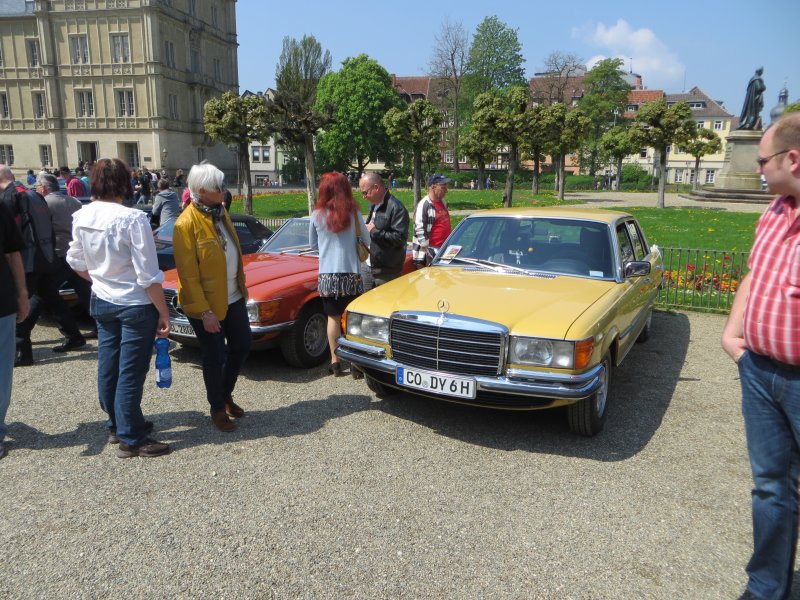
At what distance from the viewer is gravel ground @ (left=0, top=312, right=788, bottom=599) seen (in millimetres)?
3051

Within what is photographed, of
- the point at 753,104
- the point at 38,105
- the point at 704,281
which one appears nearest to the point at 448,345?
the point at 704,281

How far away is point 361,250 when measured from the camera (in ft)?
19.7

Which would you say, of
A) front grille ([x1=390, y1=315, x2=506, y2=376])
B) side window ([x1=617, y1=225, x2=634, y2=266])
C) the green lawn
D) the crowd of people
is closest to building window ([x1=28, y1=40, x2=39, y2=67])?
the green lawn

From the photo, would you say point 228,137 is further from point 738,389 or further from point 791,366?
point 791,366

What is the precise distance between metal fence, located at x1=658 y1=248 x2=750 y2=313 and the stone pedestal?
2933 cm

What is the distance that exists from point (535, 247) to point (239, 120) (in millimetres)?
20179

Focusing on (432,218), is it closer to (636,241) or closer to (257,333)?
(636,241)

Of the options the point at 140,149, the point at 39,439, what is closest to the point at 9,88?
the point at 140,149

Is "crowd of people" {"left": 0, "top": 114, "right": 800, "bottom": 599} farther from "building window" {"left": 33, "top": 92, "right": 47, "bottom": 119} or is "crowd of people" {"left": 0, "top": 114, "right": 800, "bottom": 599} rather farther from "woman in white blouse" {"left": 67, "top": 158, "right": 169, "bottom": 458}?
"building window" {"left": 33, "top": 92, "right": 47, "bottom": 119}

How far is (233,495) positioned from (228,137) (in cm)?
2214

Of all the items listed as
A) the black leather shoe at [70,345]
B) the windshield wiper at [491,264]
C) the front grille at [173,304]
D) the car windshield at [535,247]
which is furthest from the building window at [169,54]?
the windshield wiper at [491,264]

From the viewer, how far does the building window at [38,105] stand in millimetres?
53781

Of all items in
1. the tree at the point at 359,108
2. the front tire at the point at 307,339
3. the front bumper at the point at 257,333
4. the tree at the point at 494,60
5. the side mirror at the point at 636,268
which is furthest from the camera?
the tree at the point at 494,60

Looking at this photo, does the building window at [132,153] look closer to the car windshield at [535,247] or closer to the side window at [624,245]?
the car windshield at [535,247]
